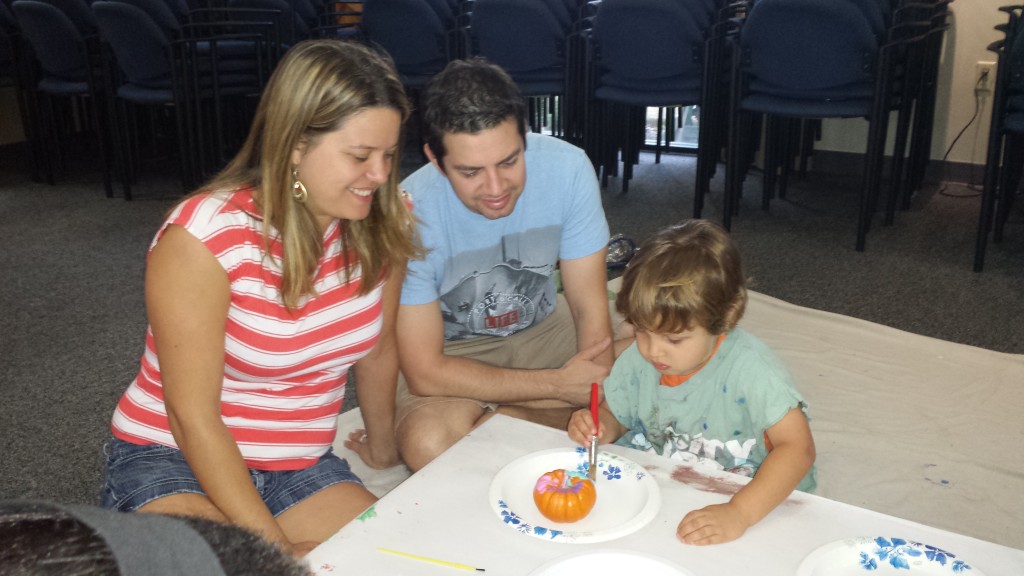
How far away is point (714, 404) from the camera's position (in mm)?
1396

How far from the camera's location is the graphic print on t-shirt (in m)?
1.77

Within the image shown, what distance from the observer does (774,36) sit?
3271 millimetres

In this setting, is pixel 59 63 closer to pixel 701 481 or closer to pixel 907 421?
pixel 907 421

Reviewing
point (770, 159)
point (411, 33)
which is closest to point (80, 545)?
point (770, 159)

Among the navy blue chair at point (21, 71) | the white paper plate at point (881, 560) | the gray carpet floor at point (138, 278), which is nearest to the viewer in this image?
the white paper plate at point (881, 560)

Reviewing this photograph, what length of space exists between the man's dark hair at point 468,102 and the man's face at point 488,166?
0.05ft

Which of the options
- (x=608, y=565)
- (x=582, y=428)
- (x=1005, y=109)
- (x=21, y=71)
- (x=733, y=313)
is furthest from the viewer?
(x=21, y=71)

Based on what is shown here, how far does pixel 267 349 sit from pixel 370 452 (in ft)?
1.98

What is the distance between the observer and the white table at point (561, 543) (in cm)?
98

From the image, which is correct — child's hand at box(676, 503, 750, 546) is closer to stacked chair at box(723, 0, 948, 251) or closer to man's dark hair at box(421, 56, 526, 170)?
man's dark hair at box(421, 56, 526, 170)

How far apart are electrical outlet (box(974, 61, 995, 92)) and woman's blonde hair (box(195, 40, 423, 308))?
3799mm

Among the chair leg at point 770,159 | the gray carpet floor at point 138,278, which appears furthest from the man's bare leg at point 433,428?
the chair leg at point 770,159

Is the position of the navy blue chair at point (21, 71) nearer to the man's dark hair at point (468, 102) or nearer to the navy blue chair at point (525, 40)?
the navy blue chair at point (525, 40)

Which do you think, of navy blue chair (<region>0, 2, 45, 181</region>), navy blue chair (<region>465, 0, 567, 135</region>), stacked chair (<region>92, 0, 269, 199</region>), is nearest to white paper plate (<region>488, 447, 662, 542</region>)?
navy blue chair (<region>465, 0, 567, 135</region>)
